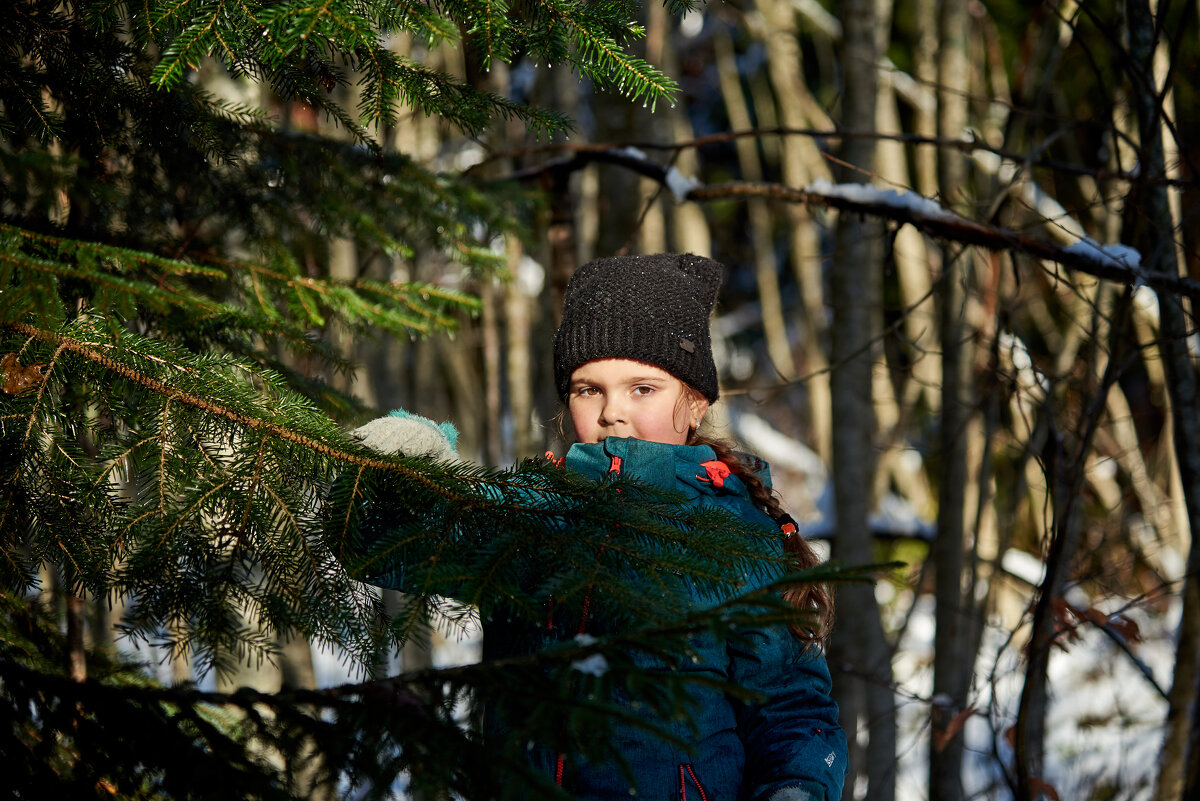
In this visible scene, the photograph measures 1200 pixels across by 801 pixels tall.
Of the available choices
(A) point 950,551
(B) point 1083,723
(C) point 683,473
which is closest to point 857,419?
(A) point 950,551

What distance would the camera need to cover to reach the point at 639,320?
216 cm

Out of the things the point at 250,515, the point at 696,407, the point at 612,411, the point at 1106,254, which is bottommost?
the point at 250,515

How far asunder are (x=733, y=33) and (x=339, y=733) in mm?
14104

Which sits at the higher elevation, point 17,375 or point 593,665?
point 17,375

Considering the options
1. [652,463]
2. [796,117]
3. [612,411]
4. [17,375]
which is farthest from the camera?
[796,117]

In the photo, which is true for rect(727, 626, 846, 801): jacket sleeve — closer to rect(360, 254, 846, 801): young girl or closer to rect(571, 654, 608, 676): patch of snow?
rect(360, 254, 846, 801): young girl

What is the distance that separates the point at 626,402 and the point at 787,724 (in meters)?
0.81

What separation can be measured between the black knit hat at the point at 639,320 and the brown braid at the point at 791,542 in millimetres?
187

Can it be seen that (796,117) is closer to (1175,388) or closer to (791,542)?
(1175,388)

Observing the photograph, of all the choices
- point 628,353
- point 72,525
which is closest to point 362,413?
point 628,353

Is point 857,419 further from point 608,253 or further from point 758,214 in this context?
point 758,214

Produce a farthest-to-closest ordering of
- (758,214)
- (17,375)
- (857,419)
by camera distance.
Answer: (758,214) < (857,419) < (17,375)

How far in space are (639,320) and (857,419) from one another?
88.1 inches

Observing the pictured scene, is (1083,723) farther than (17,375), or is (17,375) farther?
(1083,723)
